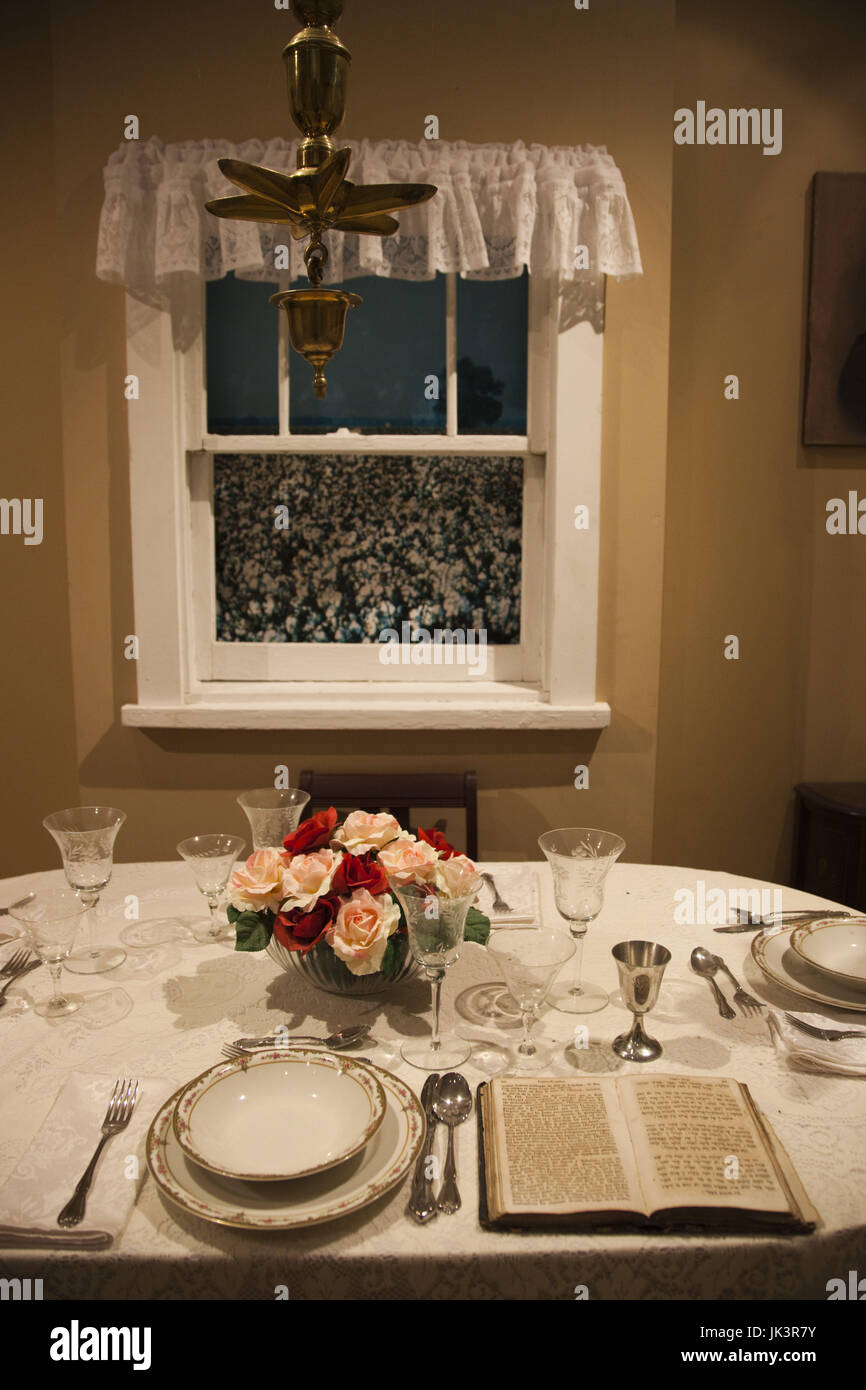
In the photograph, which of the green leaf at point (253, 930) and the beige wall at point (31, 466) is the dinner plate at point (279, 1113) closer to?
the green leaf at point (253, 930)

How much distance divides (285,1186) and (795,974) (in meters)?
0.79

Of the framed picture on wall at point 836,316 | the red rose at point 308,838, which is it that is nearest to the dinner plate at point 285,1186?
the red rose at point 308,838

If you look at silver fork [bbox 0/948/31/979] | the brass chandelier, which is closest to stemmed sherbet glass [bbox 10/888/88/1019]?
silver fork [bbox 0/948/31/979]

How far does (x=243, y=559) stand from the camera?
8.52 feet

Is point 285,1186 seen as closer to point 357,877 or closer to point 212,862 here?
point 357,877

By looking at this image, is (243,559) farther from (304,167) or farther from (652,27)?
(652,27)

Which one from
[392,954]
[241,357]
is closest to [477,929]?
[392,954]

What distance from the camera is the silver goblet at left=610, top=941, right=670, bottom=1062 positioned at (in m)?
1.15

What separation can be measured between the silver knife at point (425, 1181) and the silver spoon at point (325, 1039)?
144 mm

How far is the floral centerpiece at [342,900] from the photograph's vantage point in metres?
1.18

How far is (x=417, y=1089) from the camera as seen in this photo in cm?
111

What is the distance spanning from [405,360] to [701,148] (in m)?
0.97
